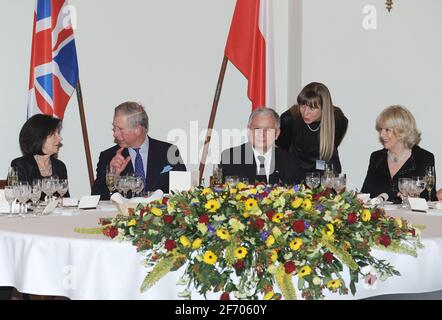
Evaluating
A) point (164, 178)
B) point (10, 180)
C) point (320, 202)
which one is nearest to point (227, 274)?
point (320, 202)

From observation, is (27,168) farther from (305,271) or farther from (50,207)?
(305,271)

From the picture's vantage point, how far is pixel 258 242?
9.06 ft

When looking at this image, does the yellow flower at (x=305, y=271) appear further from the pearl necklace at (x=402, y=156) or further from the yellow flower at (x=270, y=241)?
the pearl necklace at (x=402, y=156)

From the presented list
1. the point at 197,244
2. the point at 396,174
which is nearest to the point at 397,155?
the point at 396,174

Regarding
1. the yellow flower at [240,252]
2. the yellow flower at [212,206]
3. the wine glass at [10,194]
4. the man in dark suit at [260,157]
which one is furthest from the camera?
the man in dark suit at [260,157]

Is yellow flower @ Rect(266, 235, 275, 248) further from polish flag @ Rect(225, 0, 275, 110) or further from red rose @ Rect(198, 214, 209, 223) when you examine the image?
polish flag @ Rect(225, 0, 275, 110)

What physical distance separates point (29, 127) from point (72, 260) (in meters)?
1.98

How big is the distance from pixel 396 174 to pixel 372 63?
2200 mm

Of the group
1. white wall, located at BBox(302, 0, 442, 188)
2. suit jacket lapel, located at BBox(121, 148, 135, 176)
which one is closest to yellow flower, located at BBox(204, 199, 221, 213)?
suit jacket lapel, located at BBox(121, 148, 135, 176)

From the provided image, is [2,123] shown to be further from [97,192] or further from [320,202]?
[320,202]

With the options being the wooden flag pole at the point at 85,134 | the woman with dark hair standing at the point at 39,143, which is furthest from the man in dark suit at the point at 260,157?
the wooden flag pole at the point at 85,134

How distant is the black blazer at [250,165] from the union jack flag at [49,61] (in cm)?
215

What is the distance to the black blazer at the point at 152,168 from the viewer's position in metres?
5.01

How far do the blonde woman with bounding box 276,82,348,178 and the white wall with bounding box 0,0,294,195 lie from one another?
1490 millimetres
